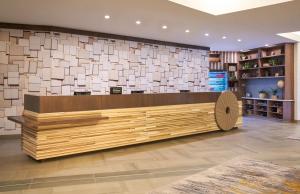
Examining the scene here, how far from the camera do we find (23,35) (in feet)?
22.9

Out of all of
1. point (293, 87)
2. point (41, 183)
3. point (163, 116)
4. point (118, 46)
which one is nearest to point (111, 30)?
Result: point (118, 46)

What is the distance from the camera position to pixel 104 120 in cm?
546

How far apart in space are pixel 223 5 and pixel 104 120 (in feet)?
11.9

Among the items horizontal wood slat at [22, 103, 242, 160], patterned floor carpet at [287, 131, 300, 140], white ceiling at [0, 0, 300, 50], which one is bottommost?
patterned floor carpet at [287, 131, 300, 140]

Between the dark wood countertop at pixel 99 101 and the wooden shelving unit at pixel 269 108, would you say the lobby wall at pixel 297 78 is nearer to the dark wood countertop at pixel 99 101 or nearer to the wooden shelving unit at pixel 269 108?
the wooden shelving unit at pixel 269 108

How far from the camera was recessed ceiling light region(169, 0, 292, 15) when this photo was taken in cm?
559

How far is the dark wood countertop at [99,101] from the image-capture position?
4.84m

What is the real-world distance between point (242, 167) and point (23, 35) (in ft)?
19.3

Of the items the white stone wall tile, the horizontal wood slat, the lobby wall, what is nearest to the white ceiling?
the white stone wall tile

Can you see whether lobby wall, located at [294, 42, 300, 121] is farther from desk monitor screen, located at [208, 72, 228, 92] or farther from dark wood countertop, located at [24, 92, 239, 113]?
dark wood countertop, located at [24, 92, 239, 113]

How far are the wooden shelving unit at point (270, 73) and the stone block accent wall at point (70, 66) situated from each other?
13.1 ft

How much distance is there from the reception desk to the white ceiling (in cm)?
176

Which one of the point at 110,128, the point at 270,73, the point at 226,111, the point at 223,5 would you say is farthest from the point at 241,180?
the point at 270,73

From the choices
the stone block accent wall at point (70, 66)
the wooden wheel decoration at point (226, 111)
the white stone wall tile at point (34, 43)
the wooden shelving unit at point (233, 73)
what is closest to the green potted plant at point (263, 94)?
the wooden shelving unit at point (233, 73)
